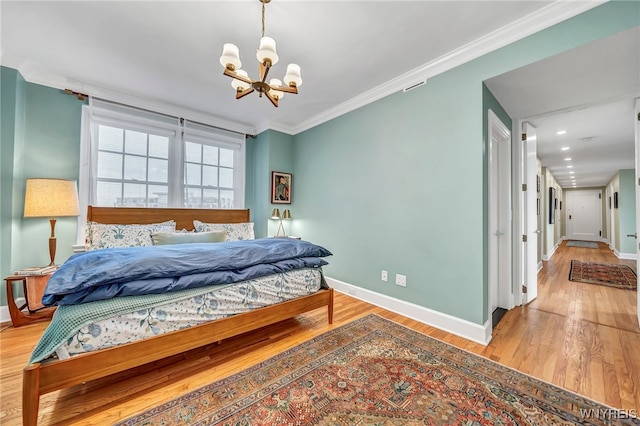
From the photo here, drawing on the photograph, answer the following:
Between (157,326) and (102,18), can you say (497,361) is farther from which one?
(102,18)

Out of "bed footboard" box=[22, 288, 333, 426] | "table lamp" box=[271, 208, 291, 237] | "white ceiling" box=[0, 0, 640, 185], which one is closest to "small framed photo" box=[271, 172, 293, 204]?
"table lamp" box=[271, 208, 291, 237]

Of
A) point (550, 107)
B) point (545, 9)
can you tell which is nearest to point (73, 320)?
point (545, 9)

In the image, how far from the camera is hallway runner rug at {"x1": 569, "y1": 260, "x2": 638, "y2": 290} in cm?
393

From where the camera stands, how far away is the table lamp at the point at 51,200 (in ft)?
8.21

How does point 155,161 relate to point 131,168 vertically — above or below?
above

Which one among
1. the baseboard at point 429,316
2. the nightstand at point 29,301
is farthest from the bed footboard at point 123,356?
the nightstand at point 29,301

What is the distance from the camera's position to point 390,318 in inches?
105

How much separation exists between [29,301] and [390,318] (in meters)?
3.76

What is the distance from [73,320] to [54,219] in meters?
2.19

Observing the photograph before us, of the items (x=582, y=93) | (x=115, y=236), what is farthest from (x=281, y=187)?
(x=582, y=93)

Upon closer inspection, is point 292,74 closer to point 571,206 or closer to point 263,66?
point 263,66

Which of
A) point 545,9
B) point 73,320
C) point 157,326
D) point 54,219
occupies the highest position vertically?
point 545,9

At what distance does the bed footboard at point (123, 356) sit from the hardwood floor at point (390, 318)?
0.71 ft

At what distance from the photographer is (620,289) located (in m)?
3.62
